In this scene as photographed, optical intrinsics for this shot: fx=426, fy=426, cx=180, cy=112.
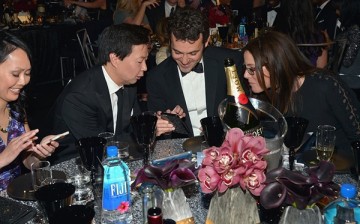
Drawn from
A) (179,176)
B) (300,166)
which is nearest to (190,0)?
(300,166)

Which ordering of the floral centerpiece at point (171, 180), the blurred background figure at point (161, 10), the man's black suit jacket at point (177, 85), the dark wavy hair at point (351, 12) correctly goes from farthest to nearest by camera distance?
1. the blurred background figure at point (161, 10)
2. the dark wavy hair at point (351, 12)
3. the man's black suit jacket at point (177, 85)
4. the floral centerpiece at point (171, 180)

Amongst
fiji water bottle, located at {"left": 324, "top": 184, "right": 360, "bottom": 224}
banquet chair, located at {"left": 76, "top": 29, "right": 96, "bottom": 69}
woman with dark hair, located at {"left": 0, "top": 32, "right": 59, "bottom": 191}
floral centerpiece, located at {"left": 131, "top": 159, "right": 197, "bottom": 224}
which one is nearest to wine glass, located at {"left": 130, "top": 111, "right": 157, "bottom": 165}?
floral centerpiece, located at {"left": 131, "top": 159, "right": 197, "bottom": 224}

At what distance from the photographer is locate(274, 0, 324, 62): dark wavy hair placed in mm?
4227

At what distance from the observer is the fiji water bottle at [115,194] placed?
140 cm

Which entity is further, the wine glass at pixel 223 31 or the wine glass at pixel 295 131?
the wine glass at pixel 223 31

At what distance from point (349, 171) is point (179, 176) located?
2.55 feet

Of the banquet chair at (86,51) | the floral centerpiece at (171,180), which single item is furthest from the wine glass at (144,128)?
the banquet chair at (86,51)

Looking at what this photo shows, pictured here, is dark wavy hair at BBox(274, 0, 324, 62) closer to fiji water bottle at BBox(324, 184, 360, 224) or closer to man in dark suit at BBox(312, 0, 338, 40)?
man in dark suit at BBox(312, 0, 338, 40)

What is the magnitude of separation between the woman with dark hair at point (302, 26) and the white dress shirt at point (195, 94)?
6.12 feet

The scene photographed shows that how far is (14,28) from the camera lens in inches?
253

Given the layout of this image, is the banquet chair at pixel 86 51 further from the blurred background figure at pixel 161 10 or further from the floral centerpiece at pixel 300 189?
the floral centerpiece at pixel 300 189

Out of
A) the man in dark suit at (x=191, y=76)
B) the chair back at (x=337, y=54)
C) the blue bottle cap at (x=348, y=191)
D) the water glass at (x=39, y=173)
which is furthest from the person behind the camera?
the chair back at (x=337, y=54)

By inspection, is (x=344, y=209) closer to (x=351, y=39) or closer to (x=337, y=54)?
(x=351, y=39)

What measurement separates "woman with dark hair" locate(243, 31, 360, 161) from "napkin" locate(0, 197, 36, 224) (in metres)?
1.35
